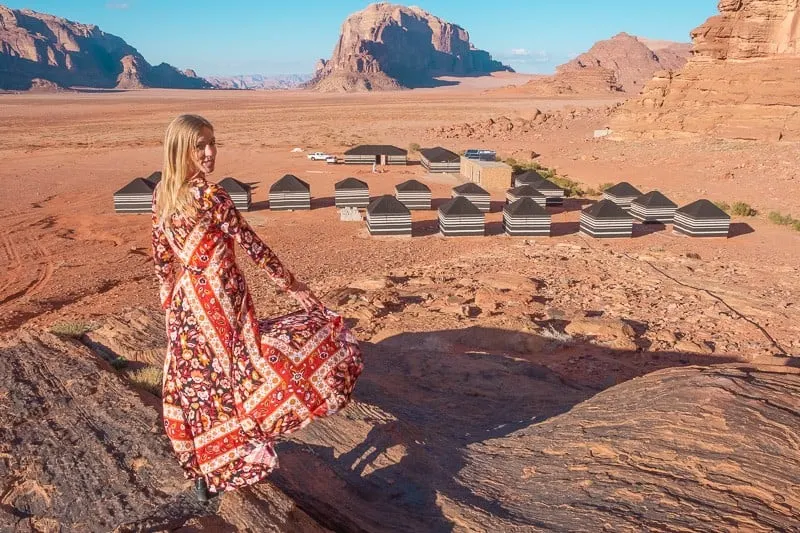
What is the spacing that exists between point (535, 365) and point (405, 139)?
119 feet

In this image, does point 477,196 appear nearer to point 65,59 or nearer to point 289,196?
point 289,196

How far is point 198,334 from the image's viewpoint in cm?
310

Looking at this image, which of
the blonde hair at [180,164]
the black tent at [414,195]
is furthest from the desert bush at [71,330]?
the black tent at [414,195]

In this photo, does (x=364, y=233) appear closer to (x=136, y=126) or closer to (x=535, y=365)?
(x=535, y=365)

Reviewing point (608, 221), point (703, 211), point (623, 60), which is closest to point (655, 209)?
point (703, 211)

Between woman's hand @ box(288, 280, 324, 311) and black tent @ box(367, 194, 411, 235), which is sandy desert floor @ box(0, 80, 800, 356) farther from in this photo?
woman's hand @ box(288, 280, 324, 311)

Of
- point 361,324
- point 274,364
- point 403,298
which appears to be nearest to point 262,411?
point 274,364

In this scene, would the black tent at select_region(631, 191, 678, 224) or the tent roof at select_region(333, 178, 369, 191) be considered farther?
the tent roof at select_region(333, 178, 369, 191)

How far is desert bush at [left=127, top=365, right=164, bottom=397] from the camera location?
5082mm

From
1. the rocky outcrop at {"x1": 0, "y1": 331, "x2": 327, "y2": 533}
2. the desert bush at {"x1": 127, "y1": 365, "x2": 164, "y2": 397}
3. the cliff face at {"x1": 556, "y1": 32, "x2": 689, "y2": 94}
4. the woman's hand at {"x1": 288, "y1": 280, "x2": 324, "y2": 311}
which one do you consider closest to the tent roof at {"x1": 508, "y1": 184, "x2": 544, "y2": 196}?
the desert bush at {"x1": 127, "y1": 365, "x2": 164, "y2": 397}

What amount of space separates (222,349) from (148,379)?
2.51 m

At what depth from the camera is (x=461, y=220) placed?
1689cm

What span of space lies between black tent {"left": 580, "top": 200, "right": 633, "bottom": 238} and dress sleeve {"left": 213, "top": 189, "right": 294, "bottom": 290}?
595 inches

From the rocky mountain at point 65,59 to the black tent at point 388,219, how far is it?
482 feet
